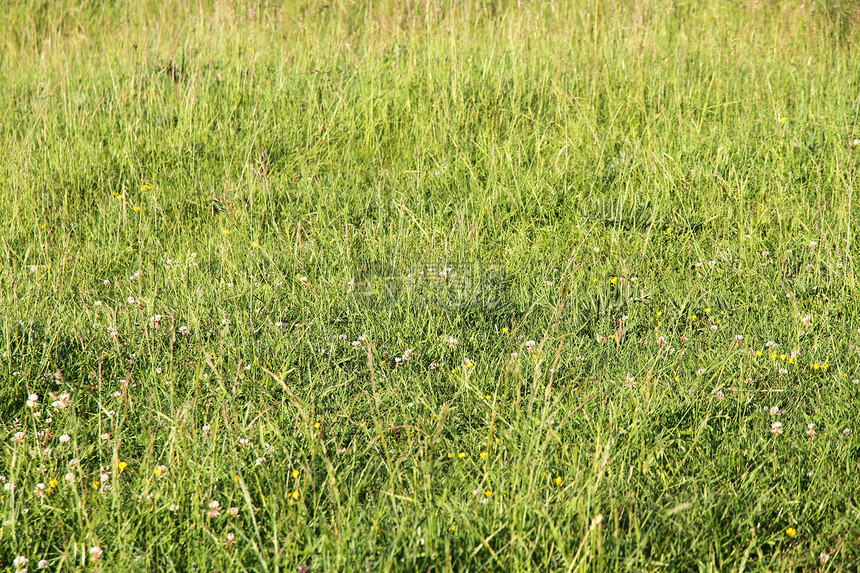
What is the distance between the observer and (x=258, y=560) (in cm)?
160

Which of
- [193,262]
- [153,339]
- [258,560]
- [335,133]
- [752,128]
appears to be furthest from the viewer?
[335,133]

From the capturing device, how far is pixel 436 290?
2725 millimetres

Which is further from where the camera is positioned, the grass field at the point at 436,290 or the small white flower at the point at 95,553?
the grass field at the point at 436,290

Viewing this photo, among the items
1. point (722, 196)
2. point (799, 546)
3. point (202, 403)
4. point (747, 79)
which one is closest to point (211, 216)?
point (202, 403)

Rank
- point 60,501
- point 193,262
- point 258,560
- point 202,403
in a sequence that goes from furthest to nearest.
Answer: point 193,262
point 202,403
point 60,501
point 258,560

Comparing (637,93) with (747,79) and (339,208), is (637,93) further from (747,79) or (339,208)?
(339,208)

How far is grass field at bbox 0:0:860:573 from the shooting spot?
65.9 inches

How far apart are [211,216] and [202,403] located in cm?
145

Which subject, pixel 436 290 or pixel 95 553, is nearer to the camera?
pixel 95 553

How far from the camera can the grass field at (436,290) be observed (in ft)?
5.49

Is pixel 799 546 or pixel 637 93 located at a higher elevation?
pixel 637 93

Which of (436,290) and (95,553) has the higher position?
(436,290)

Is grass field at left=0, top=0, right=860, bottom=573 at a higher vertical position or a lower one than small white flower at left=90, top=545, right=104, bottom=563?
higher

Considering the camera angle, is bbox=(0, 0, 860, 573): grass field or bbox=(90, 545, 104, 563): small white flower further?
bbox=(0, 0, 860, 573): grass field
